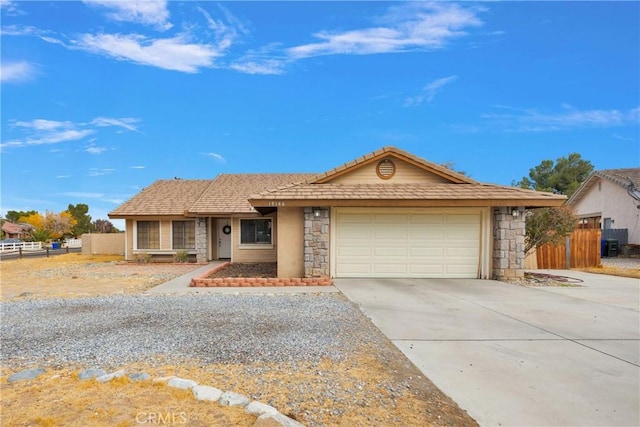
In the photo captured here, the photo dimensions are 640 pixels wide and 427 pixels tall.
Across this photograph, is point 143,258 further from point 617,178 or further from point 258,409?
point 617,178

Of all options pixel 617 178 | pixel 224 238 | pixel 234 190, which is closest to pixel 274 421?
pixel 224 238

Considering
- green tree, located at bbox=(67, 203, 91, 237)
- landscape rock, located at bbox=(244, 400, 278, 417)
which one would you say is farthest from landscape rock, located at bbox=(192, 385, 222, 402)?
green tree, located at bbox=(67, 203, 91, 237)

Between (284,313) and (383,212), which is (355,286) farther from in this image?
(284,313)

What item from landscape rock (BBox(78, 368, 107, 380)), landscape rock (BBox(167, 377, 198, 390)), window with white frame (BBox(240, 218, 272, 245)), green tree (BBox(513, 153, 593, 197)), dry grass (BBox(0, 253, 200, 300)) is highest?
green tree (BBox(513, 153, 593, 197))

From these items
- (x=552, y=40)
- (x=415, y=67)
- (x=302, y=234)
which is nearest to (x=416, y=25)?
(x=415, y=67)

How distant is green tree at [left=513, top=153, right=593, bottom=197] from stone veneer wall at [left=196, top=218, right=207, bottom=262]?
2898cm

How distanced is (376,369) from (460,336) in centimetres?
197

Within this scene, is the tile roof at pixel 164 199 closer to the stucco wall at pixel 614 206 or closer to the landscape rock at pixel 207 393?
the landscape rock at pixel 207 393

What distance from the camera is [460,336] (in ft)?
17.5

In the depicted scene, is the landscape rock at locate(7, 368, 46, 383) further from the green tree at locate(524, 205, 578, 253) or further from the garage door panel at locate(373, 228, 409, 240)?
the green tree at locate(524, 205, 578, 253)

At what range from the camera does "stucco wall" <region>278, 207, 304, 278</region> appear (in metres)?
11.2

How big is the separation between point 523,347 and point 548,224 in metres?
9.45

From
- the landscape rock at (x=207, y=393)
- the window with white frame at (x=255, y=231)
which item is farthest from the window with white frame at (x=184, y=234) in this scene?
the landscape rock at (x=207, y=393)

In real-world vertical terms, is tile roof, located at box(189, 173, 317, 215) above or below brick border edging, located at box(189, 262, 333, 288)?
above
